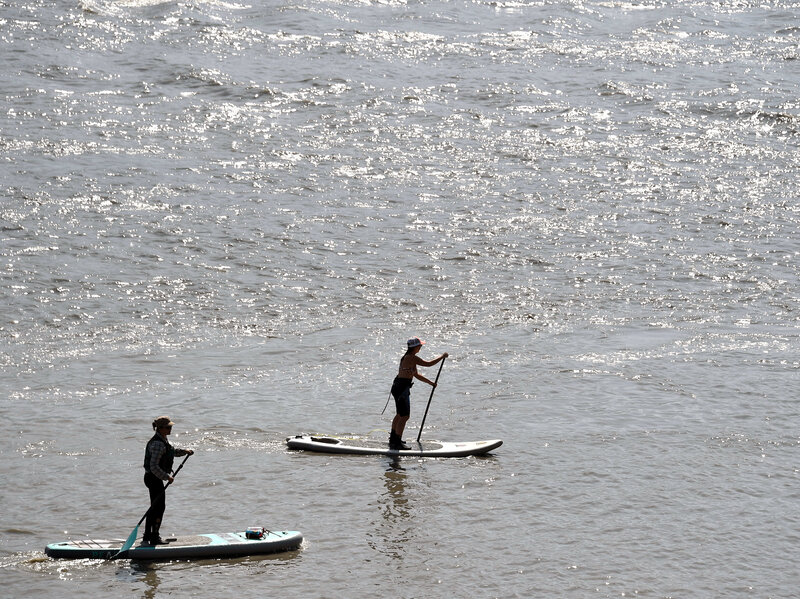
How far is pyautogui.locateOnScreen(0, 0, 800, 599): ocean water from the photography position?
57.3ft

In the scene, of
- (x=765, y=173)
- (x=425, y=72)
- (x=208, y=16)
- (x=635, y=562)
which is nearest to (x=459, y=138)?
(x=425, y=72)

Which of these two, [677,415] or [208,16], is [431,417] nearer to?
[677,415]

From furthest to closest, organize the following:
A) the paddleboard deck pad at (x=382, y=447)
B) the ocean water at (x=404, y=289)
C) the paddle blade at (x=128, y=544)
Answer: the paddleboard deck pad at (x=382, y=447), the ocean water at (x=404, y=289), the paddle blade at (x=128, y=544)

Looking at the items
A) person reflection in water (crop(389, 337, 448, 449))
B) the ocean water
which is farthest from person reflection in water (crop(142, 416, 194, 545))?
person reflection in water (crop(389, 337, 448, 449))

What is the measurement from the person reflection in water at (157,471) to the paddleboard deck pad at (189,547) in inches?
8.5

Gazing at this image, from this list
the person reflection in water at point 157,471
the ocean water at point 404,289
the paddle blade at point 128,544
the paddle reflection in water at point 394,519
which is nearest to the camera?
the person reflection in water at point 157,471

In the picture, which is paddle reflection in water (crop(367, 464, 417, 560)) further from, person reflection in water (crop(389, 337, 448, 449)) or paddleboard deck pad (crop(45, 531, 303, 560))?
paddleboard deck pad (crop(45, 531, 303, 560))

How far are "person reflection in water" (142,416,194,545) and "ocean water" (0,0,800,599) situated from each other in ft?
1.97

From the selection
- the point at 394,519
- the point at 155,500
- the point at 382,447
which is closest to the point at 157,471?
the point at 155,500

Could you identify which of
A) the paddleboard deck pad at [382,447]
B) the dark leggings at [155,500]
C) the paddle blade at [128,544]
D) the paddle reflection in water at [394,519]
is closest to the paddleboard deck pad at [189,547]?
the paddle blade at [128,544]

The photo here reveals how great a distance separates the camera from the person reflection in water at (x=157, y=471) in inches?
613

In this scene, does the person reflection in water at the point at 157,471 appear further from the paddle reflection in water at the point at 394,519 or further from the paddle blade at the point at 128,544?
the paddle reflection in water at the point at 394,519

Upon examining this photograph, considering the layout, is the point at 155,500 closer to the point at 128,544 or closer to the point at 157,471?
the point at 157,471

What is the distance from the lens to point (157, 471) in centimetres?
1566
